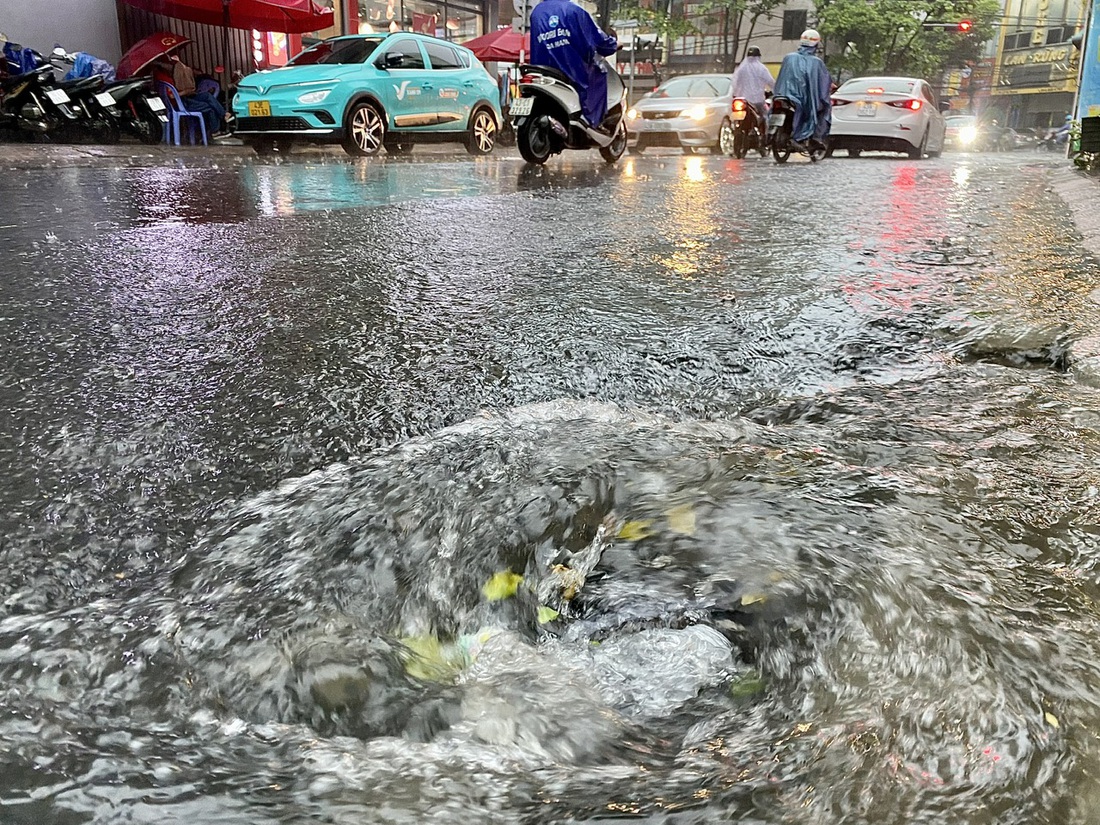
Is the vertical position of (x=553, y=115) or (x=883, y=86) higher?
(x=883, y=86)

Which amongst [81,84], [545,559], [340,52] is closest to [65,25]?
[81,84]

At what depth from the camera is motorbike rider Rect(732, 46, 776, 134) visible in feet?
41.9

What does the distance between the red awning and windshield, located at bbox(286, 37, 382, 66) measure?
122 inches

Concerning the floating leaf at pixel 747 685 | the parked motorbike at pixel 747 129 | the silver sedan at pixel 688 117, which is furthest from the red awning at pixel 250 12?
the floating leaf at pixel 747 685

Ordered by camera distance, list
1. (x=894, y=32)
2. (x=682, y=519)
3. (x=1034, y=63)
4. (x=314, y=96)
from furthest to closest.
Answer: (x=1034, y=63) → (x=894, y=32) → (x=314, y=96) → (x=682, y=519)

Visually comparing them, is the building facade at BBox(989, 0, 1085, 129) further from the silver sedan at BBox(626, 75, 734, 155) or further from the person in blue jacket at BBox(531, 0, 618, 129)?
the person in blue jacket at BBox(531, 0, 618, 129)

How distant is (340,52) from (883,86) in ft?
30.6

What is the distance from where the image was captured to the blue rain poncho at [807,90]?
12.1 m

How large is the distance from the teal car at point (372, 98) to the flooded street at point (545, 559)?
886cm

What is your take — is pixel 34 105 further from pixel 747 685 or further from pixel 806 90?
pixel 747 685

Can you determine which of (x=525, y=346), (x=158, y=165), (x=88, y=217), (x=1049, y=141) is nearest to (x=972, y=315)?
(x=525, y=346)

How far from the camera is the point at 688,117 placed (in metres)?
14.6

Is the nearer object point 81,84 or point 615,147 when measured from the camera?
point 615,147

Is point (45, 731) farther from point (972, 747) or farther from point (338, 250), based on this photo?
point (338, 250)
